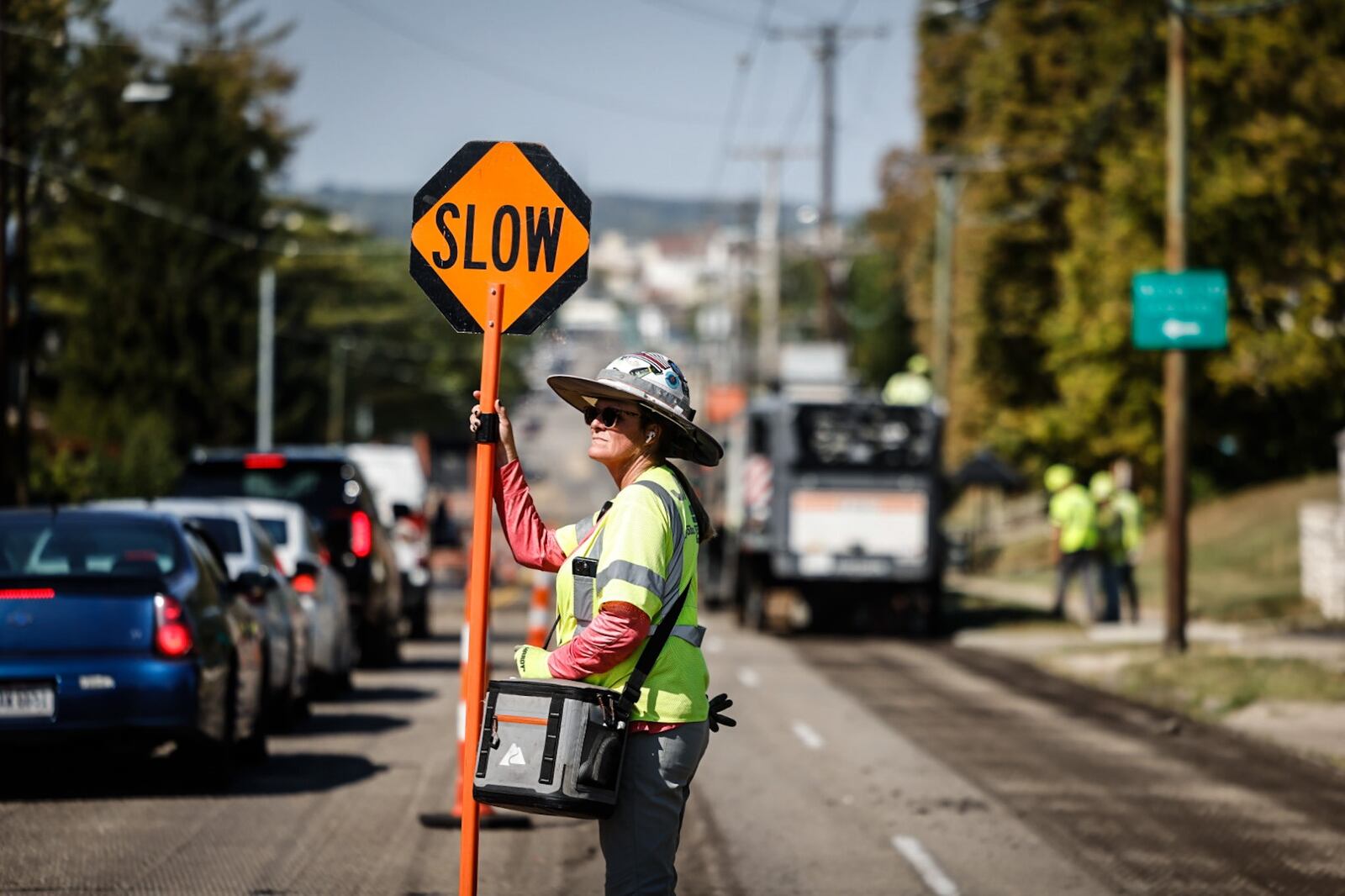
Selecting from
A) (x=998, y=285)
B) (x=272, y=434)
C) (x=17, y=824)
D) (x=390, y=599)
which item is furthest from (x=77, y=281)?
(x=17, y=824)

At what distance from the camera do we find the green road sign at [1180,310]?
2180 centimetres

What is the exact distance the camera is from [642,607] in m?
5.66

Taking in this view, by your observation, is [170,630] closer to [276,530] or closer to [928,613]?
[276,530]

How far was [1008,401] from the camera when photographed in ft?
176

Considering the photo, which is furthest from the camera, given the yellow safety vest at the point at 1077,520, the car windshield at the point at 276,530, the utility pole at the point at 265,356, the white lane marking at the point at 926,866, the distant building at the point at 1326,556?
the utility pole at the point at 265,356

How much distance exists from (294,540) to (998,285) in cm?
3740

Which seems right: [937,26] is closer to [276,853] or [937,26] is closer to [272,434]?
[272,434]

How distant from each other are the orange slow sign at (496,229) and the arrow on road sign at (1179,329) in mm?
15555

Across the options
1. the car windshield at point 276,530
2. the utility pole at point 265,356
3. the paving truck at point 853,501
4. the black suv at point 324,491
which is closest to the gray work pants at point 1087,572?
the paving truck at point 853,501

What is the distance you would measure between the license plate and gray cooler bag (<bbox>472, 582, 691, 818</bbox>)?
5.95 metres

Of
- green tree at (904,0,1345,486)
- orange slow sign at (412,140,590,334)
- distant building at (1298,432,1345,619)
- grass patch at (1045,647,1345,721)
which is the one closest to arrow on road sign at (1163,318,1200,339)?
grass patch at (1045,647,1345,721)

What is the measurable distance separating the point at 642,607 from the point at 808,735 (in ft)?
34.6

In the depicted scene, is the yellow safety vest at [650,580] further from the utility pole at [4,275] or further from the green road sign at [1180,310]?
the utility pole at [4,275]

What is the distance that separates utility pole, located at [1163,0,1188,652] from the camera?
73.8 feet
